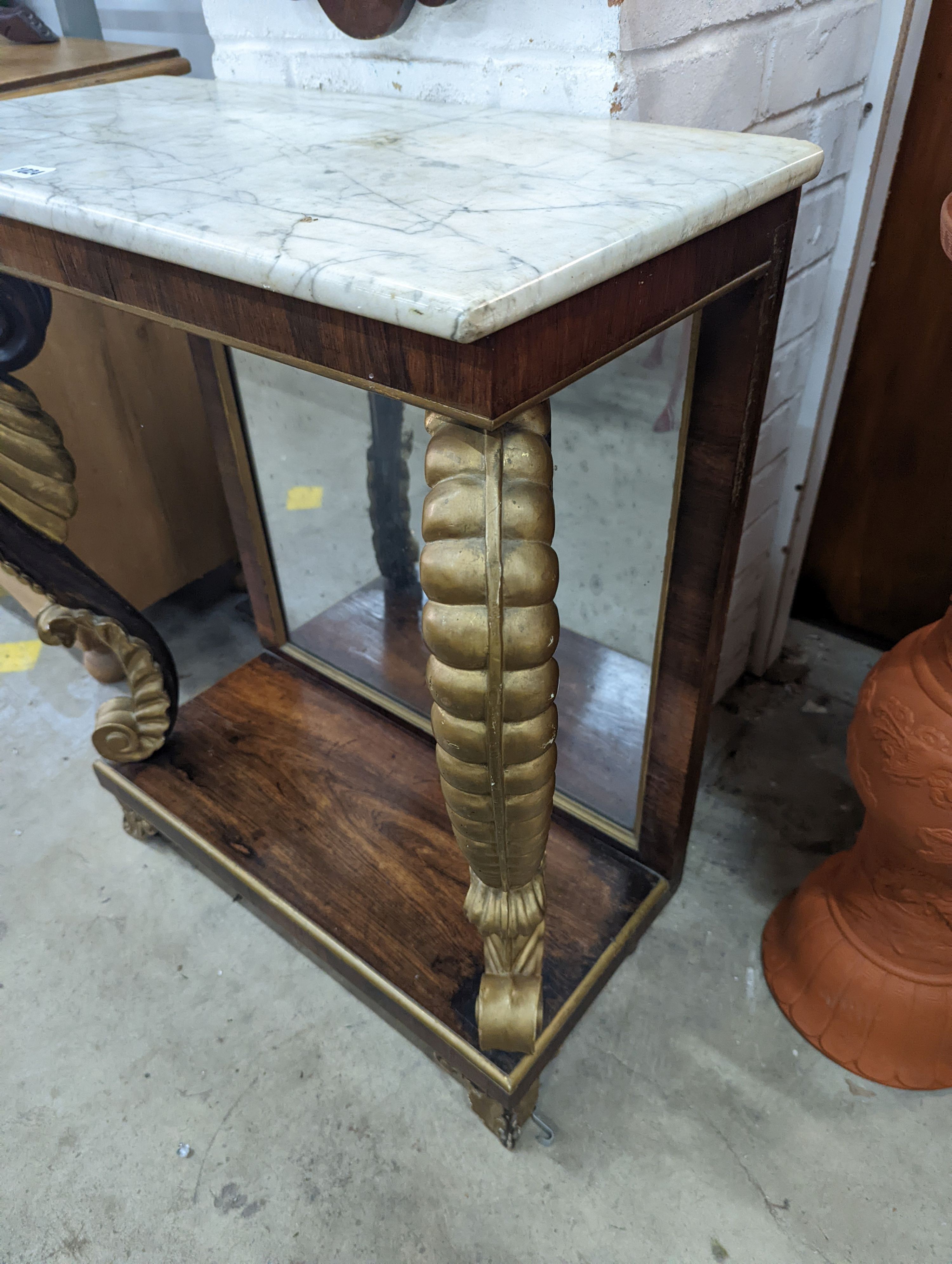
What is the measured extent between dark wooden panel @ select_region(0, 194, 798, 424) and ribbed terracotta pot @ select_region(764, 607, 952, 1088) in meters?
Result: 0.45

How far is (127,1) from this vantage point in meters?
1.71

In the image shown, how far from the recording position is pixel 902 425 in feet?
4.39

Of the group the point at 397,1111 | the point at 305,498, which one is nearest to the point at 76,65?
the point at 305,498

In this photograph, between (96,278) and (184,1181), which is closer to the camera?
(96,278)

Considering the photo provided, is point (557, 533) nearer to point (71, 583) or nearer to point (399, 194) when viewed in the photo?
point (399, 194)

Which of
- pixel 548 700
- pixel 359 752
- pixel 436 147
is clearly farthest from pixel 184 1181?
pixel 436 147

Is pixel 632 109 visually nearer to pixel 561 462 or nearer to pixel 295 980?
pixel 561 462

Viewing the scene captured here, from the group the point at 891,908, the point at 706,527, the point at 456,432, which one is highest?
the point at 456,432

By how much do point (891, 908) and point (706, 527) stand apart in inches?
19.4

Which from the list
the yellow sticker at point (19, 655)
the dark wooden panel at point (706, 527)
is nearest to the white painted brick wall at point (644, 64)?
the dark wooden panel at point (706, 527)

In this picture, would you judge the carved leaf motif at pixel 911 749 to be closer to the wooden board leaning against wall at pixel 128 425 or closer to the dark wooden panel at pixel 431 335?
the dark wooden panel at pixel 431 335

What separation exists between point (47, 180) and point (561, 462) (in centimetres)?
54

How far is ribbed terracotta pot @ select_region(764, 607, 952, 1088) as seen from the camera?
85 centimetres

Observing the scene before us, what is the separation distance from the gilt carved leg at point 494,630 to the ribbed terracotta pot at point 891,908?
16.1 inches
